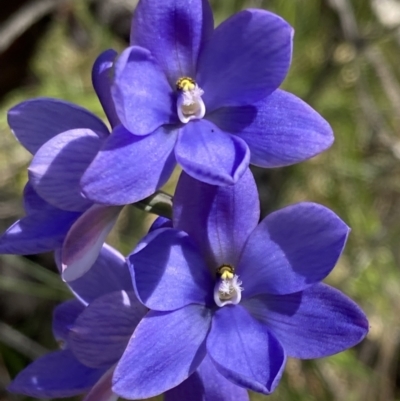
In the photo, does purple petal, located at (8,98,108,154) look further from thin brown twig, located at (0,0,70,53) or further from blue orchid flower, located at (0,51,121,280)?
thin brown twig, located at (0,0,70,53)

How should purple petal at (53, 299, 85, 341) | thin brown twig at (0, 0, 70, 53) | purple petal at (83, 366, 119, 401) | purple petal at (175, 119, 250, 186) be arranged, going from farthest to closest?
thin brown twig at (0, 0, 70, 53)
purple petal at (53, 299, 85, 341)
purple petal at (83, 366, 119, 401)
purple petal at (175, 119, 250, 186)

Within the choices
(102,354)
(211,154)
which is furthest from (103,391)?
(211,154)

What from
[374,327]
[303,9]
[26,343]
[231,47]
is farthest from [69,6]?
[231,47]

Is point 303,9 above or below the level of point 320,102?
above

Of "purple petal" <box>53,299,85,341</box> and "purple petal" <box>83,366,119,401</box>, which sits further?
"purple petal" <box>53,299,85,341</box>

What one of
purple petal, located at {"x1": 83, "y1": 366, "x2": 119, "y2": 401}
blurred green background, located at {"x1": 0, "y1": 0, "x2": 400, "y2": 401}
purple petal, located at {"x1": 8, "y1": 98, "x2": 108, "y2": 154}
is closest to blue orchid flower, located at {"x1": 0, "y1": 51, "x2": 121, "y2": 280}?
purple petal, located at {"x1": 8, "y1": 98, "x2": 108, "y2": 154}

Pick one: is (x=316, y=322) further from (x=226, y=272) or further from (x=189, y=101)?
(x=189, y=101)

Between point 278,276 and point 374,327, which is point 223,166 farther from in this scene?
point 374,327
